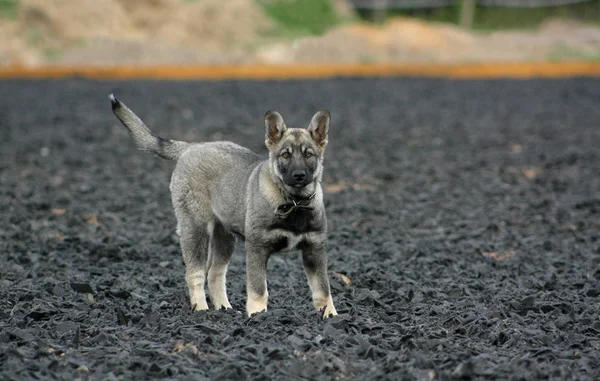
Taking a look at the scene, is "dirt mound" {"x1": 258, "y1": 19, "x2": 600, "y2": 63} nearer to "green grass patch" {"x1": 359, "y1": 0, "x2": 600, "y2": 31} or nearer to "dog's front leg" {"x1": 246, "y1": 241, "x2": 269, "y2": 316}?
"green grass patch" {"x1": 359, "y1": 0, "x2": 600, "y2": 31}

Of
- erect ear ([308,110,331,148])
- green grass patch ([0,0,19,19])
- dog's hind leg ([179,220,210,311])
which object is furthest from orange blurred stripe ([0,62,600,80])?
erect ear ([308,110,331,148])

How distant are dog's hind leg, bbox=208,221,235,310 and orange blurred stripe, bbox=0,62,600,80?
803 inches

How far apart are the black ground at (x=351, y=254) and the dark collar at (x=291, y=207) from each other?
80 cm

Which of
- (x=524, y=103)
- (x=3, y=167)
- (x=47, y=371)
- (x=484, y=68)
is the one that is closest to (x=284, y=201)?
(x=47, y=371)

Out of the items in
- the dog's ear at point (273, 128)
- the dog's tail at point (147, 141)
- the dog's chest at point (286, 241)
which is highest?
the dog's ear at point (273, 128)

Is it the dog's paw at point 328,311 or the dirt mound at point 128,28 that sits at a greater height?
the dirt mound at point 128,28

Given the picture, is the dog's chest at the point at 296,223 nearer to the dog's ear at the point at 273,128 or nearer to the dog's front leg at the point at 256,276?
the dog's front leg at the point at 256,276

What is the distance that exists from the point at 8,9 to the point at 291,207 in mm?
33935

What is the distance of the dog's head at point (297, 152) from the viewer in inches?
263

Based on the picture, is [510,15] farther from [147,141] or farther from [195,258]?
[195,258]

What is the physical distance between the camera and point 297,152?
22.3 feet

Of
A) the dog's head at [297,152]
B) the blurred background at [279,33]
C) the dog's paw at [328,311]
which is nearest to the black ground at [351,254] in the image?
the dog's paw at [328,311]

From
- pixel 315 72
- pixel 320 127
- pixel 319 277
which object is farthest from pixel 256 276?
pixel 315 72

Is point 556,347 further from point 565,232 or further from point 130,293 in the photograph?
point 565,232
